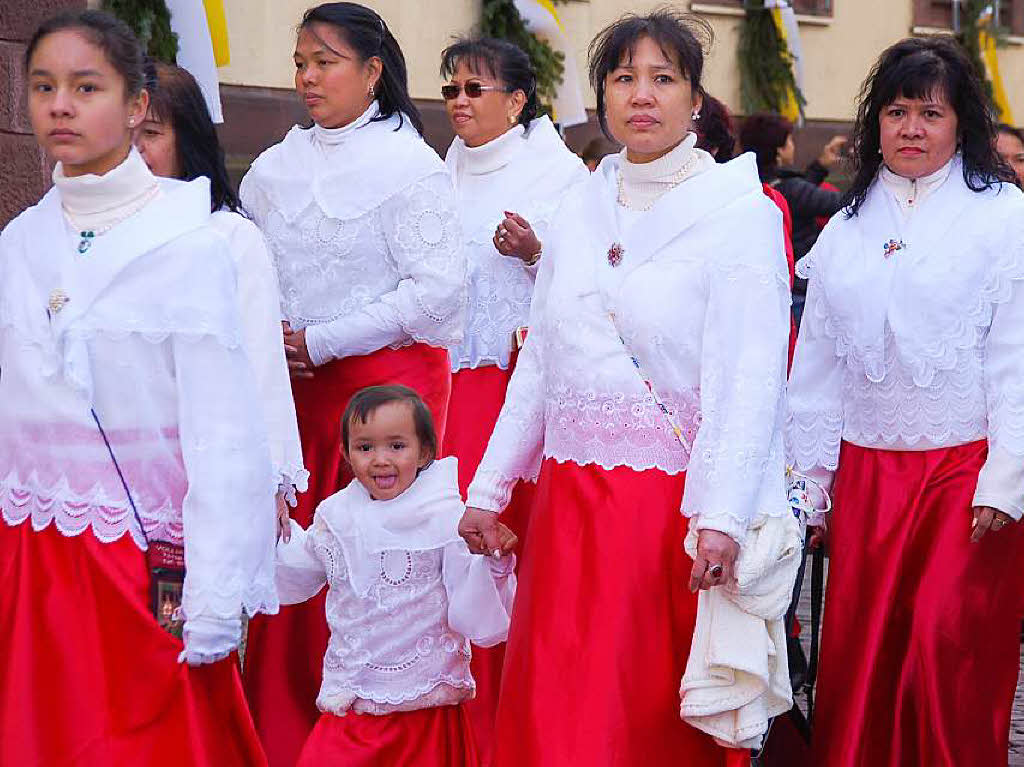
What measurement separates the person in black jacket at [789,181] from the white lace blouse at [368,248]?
3.52 meters

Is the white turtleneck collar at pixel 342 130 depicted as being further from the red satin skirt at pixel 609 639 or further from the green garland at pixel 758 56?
the green garland at pixel 758 56

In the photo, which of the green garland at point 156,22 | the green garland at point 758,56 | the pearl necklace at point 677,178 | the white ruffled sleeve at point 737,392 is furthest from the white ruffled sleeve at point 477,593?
the green garland at point 758,56

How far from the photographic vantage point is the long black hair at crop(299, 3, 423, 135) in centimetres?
561

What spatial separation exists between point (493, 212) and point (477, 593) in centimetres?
190

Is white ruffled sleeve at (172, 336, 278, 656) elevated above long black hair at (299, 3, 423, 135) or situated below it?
below

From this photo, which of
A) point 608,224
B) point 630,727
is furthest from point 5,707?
point 608,224

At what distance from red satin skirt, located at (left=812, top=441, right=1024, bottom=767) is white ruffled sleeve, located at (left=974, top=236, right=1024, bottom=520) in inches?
5.2

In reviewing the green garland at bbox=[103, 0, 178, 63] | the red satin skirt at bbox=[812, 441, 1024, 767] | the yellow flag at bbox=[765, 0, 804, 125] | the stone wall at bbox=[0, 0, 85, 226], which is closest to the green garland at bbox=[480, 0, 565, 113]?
the yellow flag at bbox=[765, 0, 804, 125]

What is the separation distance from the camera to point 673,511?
177 inches

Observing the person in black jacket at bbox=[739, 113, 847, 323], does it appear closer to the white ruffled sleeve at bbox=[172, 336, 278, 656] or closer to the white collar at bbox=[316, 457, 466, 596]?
the white collar at bbox=[316, 457, 466, 596]

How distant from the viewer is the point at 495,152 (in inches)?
262

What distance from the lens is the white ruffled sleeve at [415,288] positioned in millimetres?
5469

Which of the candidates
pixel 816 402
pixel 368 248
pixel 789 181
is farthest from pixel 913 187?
pixel 789 181

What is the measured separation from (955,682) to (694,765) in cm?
120
